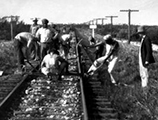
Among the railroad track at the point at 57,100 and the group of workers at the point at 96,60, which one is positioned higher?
the group of workers at the point at 96,60

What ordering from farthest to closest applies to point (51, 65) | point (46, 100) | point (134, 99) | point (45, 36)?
point (45, 36) < point (51, 65) < point (134, 99) < point (46, 100)

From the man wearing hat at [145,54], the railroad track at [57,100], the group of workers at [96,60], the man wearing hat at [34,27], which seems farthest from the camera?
the man wearing hat at [34,27]

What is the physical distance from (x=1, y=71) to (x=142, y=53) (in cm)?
504

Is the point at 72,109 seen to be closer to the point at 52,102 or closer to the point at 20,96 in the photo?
the point at 52,102

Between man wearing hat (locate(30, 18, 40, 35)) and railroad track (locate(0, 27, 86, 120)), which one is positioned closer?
railroad track (locate(0, 27, 86, 120))

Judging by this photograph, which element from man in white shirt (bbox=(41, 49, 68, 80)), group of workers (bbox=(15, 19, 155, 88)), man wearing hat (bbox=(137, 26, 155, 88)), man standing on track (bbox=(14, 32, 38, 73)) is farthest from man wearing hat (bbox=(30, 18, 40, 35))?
man wearing hat (bbox=(137, 26, 155, 88))

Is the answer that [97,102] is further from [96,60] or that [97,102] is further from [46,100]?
[96,60]

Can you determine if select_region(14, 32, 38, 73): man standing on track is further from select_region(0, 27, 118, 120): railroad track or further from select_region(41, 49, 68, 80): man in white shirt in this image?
select_region(41, 49, 68, 80): man in white shirt

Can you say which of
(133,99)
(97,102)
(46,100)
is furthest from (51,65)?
(133,99)

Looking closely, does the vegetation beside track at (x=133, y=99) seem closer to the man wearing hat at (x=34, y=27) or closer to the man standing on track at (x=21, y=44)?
the man standing on track at (x=21, y=44)

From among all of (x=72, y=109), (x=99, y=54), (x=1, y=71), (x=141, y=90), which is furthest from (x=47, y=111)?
(x=99, y=54)

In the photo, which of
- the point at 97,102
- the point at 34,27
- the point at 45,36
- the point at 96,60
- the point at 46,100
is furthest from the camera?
the point at 34,27

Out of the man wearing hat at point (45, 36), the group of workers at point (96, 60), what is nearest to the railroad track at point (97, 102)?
the group of workers at point (96, 60)

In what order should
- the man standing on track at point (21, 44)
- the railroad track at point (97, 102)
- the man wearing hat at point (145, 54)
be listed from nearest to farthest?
the railroad track at point (97, 102) → the man wearing hat at point (145, 54) → the man standing on track at point (21, 44)
